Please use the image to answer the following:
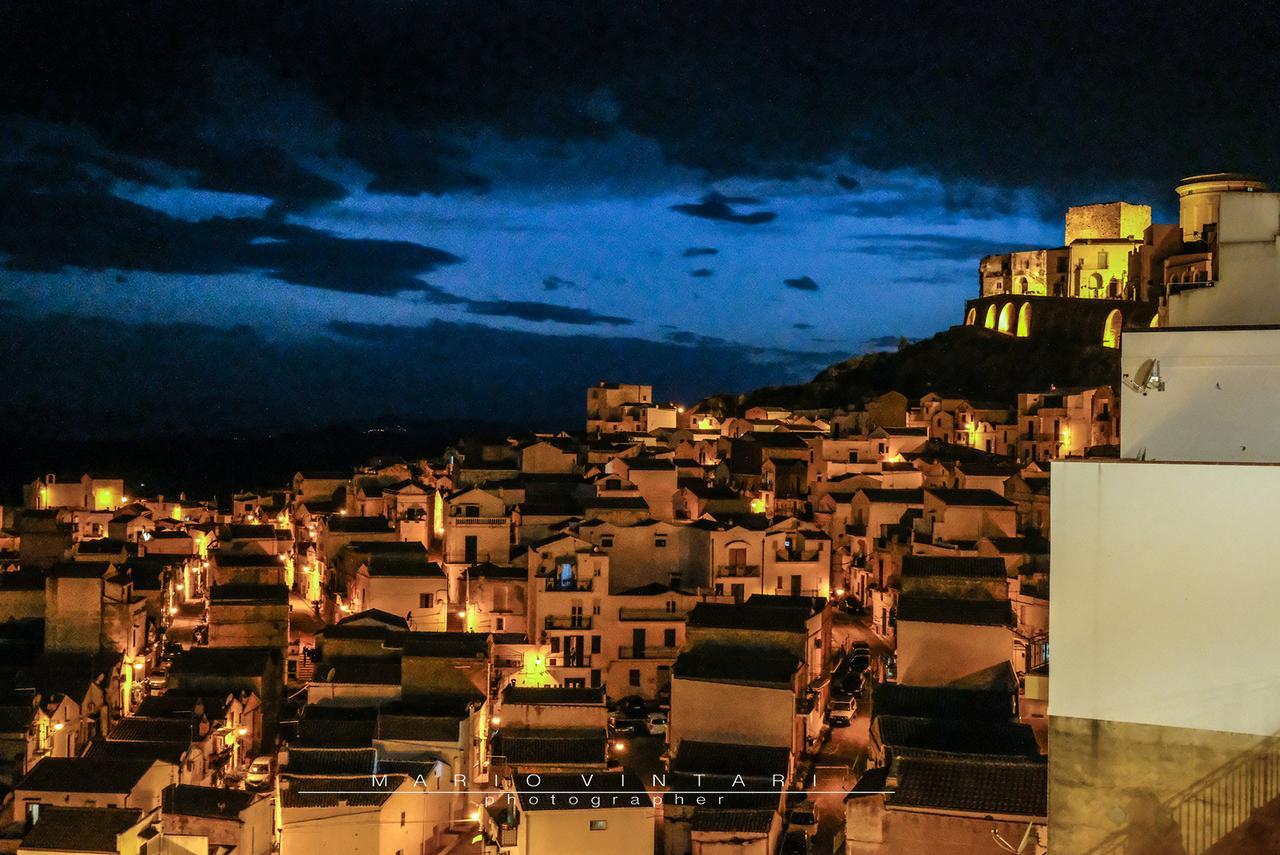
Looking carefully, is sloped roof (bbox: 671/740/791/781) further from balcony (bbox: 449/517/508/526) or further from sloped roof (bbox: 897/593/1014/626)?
balcony (bbox: 449/517/508/526)

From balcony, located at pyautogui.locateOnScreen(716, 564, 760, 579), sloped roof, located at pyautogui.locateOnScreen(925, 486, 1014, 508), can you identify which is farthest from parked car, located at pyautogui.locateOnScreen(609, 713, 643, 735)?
sloped roof, located at pyautogui.locateOnScreen(925, 486, 1014, 508)

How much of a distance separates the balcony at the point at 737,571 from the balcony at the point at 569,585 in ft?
8.27

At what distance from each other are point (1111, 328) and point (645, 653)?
27123mm

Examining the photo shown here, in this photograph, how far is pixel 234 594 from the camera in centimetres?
2078

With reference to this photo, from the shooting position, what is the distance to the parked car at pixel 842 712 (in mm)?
18469

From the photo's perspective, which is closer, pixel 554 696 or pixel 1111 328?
pixel 554 696

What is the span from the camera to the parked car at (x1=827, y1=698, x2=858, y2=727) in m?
18.5

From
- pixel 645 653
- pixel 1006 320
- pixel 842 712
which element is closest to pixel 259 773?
pixel 645 653

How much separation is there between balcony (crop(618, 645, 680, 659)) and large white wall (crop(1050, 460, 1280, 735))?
15610 millimetres

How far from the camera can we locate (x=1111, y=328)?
134 feet

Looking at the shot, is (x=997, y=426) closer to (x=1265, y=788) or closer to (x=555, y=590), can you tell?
(x=555, y=590)

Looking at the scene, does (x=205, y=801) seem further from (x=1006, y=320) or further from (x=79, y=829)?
(x=1006, y=320)

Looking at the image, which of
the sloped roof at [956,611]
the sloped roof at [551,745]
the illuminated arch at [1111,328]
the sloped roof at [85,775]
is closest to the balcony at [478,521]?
the sloped roof at [551,745]

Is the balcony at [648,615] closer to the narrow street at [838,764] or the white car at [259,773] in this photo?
the narrow street at [838,764]
